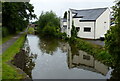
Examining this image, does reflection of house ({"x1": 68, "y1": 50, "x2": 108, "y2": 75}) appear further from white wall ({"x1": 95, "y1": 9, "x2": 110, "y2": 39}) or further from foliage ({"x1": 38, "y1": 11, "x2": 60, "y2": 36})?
foliage ({"x1": 38, "y1": 11, "x2": 60, "y2": 36})

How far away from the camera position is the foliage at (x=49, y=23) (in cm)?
4272

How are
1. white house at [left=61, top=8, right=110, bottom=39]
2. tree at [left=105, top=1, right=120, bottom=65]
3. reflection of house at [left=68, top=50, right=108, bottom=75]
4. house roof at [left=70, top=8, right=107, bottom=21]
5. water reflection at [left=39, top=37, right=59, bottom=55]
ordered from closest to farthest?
1. tree at [left=105, top=1, right=120, bottom=65]
2. reflection of house at [left=68, top=50, right=108, bottom=75]
3. water reflection at [left=39, top=37, right=59, bottom=55]
4. white house at [left=61, top=8, right=110, bottom=39]
5. house roof at [left=70, top=8, right=107, bottom=21]

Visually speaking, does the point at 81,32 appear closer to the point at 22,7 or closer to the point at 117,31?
the point at 22,7

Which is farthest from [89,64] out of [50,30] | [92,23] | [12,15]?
[50,30]

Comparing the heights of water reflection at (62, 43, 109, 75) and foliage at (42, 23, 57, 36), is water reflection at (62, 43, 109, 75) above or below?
below

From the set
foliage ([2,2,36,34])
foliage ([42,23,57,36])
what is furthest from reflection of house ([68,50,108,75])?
foliage ([42,23,57,36])

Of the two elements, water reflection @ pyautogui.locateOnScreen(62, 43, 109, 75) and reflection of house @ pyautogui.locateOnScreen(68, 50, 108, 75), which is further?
reflection of house @ pyautogui.locateOnScreen(68, 50, 108, 75)

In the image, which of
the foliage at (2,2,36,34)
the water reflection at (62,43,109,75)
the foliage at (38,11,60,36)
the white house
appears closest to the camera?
the water reflection at (62,43,109,75)

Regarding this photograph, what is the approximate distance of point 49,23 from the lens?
43812 millimetres

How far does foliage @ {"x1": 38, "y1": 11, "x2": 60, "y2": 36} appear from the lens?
42719 mm

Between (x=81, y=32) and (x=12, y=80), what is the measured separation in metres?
26.9

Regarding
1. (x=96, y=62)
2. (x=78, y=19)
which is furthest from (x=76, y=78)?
(x=78, y=19)

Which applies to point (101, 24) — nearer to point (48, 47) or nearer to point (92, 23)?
point (92, 23)

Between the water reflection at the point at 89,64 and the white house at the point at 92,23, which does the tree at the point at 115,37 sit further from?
the white house at the point at 92,23
